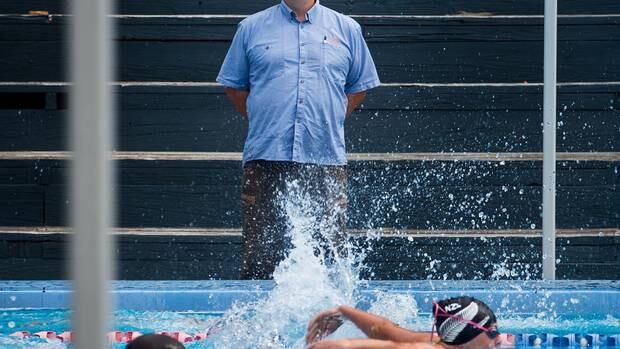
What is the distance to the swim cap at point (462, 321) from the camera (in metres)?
4.93

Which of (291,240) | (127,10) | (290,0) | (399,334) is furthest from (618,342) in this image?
(127,10)

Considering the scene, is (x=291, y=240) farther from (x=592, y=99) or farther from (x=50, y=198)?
(x=592, y=99)

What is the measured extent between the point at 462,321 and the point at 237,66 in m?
2.21

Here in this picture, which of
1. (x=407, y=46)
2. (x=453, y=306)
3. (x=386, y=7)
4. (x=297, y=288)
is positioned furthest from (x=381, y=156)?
(x=453, y=306)

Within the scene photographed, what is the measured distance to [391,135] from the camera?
27.3ft

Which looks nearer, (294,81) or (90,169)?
→ (90,169)

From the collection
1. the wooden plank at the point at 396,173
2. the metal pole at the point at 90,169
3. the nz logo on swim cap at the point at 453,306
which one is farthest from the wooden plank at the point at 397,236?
the metal pole at the point at 90,169

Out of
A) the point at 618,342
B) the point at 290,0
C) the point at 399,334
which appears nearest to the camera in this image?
the point at 399,334

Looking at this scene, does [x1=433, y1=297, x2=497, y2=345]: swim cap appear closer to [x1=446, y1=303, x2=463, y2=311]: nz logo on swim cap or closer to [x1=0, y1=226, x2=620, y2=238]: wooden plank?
[x1=446, y1=303, x2=463, y2=311]: nz logo on swim cap

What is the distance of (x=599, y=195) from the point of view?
8.01 m

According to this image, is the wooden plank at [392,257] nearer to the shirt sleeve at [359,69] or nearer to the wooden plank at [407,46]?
the wooden plank at [407,46]

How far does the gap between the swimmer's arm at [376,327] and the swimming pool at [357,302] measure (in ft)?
2.79

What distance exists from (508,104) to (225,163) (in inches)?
74.1

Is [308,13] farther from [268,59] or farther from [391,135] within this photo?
[391,135]
